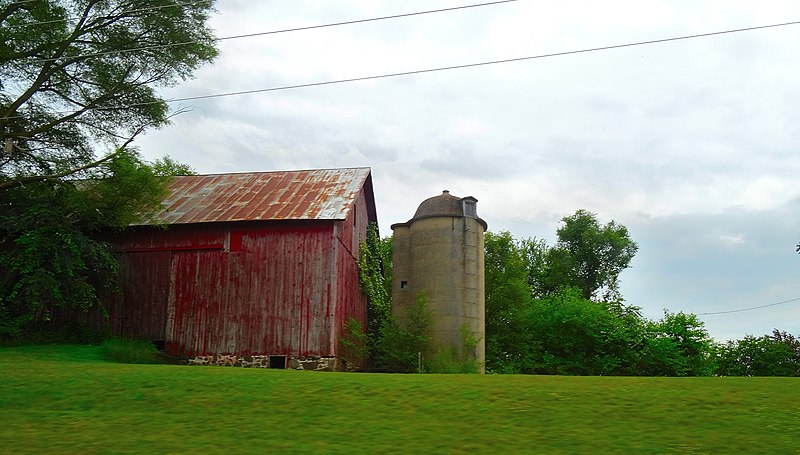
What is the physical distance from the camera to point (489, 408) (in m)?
11.5

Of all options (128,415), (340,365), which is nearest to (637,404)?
(128,415)

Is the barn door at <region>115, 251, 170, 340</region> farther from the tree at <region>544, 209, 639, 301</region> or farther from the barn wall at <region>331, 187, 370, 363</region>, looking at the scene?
the tree at <region>544, 209, 639, 301</region>

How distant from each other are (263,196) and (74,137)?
7.43m

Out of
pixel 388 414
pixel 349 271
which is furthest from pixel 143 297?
pixel 388 414

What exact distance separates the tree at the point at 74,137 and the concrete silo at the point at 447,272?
10.5 metres

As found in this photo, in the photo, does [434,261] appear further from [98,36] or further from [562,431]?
[562,431]

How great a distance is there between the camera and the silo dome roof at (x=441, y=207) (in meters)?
29.0

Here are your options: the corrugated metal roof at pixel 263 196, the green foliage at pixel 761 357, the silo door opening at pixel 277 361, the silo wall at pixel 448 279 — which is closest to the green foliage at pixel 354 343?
the silo wall at pixel 448 279

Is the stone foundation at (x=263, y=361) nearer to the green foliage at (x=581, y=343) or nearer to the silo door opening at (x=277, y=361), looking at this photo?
the silo door opening at (x=277, y=361)

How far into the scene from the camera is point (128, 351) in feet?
73.5

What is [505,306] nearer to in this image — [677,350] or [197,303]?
[677,350]

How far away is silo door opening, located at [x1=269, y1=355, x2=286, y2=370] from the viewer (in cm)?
2420

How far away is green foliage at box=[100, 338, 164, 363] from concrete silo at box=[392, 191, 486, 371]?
32.4 feet

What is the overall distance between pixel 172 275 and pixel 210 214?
8.73ft
